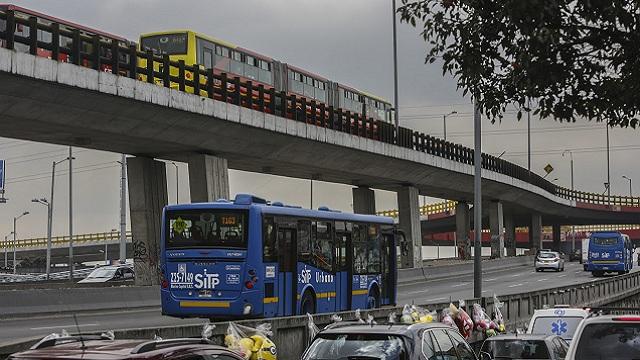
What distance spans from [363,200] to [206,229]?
127 feet

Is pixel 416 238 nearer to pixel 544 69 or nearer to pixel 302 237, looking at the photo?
pixel 302 237

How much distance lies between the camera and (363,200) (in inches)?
2339

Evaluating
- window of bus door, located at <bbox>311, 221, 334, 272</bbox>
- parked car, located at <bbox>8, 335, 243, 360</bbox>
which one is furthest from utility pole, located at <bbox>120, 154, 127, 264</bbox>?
parked car, located at <bbox>8, 335, 243, 360</bbox>

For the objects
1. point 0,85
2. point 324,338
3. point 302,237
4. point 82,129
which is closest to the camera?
point 324,338

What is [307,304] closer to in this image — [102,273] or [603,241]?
[102,273]

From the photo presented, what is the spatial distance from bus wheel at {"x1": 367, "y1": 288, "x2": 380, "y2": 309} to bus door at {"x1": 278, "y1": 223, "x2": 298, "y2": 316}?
4.59 metres

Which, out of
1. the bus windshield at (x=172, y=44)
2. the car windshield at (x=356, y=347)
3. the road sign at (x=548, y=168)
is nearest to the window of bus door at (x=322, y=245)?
the car windshield at (x=356, y=347)

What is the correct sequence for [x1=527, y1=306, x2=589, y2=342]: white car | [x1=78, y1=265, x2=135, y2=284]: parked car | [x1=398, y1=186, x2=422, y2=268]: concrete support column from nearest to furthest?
[x1=527, y1=306, x2=589, y2=342]: white car, [x1=78, y1=265, x2=135, y2=284]: parked car, [x1=398, y1=186, x2=422, y2=268]: concrete support column

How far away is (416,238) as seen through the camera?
6134cm

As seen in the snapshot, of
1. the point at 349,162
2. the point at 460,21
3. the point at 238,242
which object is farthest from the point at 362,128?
the point at 460,21

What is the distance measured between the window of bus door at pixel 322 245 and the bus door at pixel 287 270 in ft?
3.24

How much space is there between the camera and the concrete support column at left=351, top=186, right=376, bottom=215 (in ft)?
195

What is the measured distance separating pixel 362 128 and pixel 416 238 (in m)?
14.9

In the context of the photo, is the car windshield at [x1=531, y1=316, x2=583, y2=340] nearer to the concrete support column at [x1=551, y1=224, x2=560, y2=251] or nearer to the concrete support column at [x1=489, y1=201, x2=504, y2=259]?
the concrete support column at [x1=489, y1=201, x2=504, y2=259]
